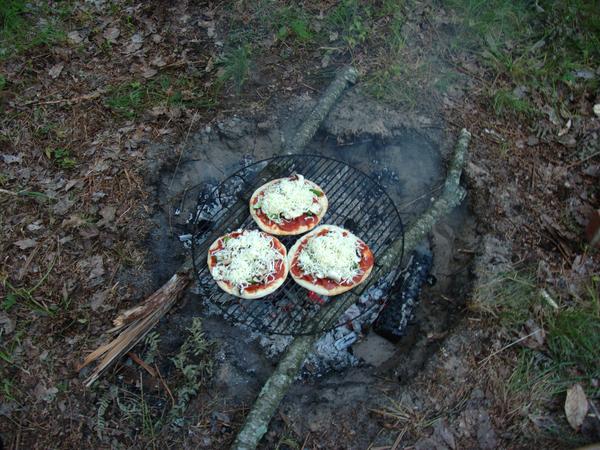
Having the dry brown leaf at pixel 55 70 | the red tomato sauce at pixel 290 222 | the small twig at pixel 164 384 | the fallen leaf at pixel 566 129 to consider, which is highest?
the fallen leaf at pixel 566 129

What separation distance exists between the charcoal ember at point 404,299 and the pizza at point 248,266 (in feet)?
3.86

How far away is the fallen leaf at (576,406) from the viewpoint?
383cm

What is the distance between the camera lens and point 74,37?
21.5 ft

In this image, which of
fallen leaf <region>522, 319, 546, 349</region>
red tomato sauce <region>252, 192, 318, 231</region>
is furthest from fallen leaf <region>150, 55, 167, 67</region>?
fallen leaf <region>522, 319, 546, 349</region>

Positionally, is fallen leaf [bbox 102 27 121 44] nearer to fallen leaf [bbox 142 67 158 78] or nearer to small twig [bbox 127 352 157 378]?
fallen leaf [bbox 142 67 158 78]

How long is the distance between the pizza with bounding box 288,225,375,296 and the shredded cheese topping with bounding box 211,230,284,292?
0.89ft

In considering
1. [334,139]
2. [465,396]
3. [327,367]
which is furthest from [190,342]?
[334,139]

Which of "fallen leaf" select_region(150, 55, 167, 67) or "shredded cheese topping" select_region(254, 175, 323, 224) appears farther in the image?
"fallen leaf" select_region(150, 55, 167, 67)

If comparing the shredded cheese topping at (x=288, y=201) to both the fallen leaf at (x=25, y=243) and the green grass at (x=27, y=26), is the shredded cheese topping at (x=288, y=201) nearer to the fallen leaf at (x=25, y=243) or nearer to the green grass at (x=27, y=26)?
the fallen leaf at (x=25, y=243)

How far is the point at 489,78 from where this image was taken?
607 centimetres

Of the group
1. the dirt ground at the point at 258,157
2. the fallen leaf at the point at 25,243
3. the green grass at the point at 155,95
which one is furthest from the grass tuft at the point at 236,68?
the fallen leaf at the point at 25,243

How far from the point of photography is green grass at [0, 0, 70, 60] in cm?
643

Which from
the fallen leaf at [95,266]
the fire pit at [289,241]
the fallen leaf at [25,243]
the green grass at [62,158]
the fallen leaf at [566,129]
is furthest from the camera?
the fallen leaf at [566,129]

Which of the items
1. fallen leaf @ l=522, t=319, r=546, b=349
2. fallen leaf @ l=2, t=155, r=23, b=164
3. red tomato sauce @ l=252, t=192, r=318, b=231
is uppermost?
red tomato sauce @ l=252, t=192, r=318, b=231
